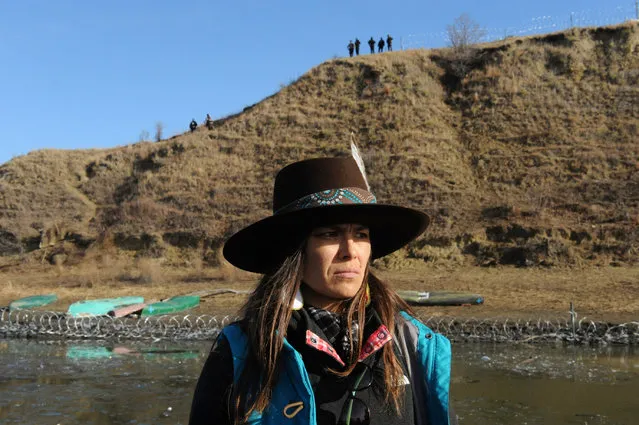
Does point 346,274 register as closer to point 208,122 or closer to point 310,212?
point 310,212

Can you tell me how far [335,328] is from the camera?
2.13 m

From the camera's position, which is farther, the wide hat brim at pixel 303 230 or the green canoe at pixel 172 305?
the green canoe at pixel 172 305

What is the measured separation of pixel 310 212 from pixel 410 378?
2.22 feet

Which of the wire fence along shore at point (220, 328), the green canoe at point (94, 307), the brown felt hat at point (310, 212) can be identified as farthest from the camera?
the green canoe at point (94, 307)

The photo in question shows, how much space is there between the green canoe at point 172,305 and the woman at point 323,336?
16828 mm

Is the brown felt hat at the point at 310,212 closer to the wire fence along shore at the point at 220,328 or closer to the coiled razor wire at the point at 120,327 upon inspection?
the wire fence along shore at the point at 220,328

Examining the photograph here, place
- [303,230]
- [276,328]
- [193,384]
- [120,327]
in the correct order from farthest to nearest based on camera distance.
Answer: [120,327], [193,384], [303,230], [276,328]

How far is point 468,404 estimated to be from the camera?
8.52 metres

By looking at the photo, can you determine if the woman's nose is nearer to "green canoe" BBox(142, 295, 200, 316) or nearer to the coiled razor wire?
the coiled razor wire

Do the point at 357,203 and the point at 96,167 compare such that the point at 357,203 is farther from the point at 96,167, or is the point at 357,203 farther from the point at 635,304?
the point at 96,167

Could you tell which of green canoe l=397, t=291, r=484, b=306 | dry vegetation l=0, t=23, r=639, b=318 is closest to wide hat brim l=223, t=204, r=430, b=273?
green canoe l=397, t=291, r=484, b=306

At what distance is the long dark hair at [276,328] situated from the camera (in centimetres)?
196

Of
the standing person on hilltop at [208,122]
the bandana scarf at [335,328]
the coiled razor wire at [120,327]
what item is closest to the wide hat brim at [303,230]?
the bandana scarf at [335,328]

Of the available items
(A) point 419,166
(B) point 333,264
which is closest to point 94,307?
(B) point 333,264
